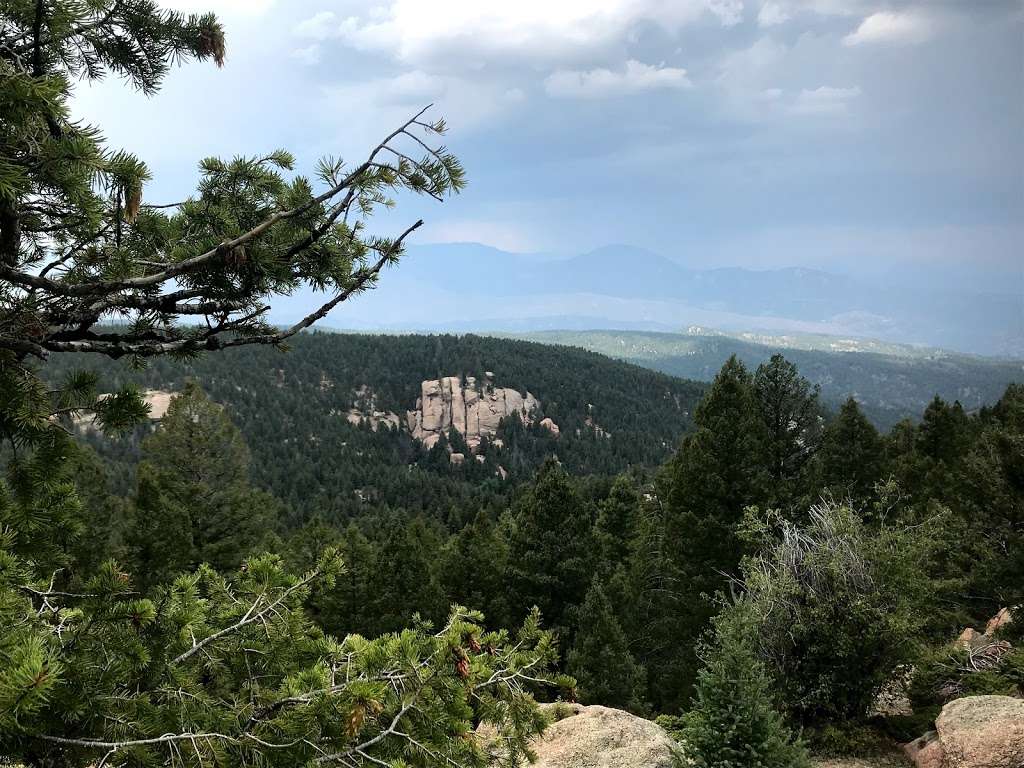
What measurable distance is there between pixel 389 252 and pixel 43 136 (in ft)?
5.76

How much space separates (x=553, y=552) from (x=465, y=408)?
386 ft

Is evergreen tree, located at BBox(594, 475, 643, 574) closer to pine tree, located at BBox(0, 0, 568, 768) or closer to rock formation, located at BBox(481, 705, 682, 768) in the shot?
rock formation, located at BBox(481, 705, 682, 768)

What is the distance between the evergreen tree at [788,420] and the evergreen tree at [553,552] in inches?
243

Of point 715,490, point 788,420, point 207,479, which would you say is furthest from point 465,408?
point 715,490

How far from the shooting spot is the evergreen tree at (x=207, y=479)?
18.9 metres

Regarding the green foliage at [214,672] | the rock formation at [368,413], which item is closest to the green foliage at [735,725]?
the green foliage at [214,672]

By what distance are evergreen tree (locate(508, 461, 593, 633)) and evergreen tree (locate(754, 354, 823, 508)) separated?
6.18 m

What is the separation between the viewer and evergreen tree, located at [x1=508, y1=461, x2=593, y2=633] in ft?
59.1

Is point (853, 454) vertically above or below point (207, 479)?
above

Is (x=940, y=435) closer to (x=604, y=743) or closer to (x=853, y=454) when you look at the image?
(x=853, y=454)

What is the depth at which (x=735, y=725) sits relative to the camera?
656 centimetres

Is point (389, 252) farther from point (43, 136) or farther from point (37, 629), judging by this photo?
point (37, 629)

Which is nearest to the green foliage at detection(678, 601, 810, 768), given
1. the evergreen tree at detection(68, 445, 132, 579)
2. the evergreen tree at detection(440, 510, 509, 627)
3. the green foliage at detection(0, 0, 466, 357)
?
the green foliage at detection(0, 0, 466, 357)

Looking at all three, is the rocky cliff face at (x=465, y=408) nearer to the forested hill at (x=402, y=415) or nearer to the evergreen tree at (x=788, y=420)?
Result: the forested hill at (x=402, y=415)
